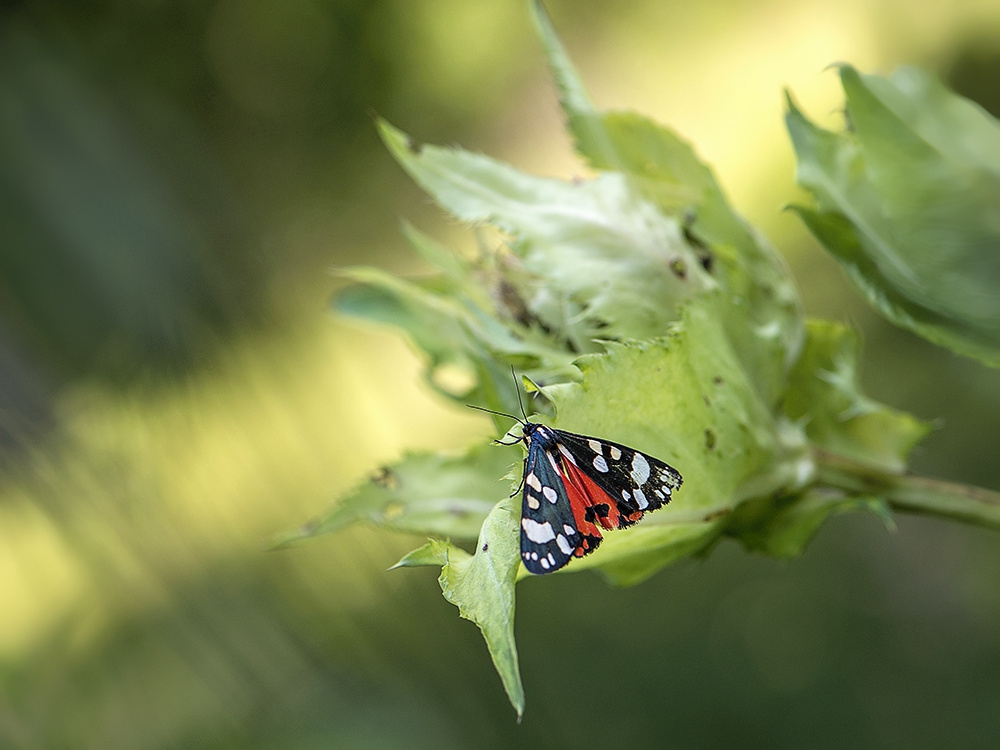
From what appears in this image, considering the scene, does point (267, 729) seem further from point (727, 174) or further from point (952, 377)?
point (727, 174)

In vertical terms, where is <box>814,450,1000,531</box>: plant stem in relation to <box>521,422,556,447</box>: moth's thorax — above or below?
below

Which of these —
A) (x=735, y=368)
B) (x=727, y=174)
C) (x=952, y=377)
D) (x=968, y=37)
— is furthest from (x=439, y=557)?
(x=968, y=37)

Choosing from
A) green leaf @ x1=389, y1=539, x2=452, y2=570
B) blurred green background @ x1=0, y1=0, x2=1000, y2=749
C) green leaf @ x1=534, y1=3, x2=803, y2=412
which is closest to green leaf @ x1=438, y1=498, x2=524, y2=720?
green leaf @ x1=389, y1=539, x2=452, y2=570

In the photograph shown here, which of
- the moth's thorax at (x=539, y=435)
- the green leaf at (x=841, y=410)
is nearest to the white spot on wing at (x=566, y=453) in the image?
the moth's thorax at (x=539, y=435)

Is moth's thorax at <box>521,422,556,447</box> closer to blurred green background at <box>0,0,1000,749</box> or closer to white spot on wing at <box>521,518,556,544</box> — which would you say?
white spot on wing at <box>521,518,556,544</box>

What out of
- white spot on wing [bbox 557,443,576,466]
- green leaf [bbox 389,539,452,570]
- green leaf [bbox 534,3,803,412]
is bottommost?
green leaf [bbox 389,539,452,570]

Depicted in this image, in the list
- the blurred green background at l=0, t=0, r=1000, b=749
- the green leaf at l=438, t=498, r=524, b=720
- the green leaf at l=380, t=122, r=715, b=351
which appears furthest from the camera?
the blurred green background at l=0, t=0, r=1000, b=749

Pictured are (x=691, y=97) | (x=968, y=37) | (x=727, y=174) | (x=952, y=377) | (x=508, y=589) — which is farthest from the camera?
(x=691, y=97)
